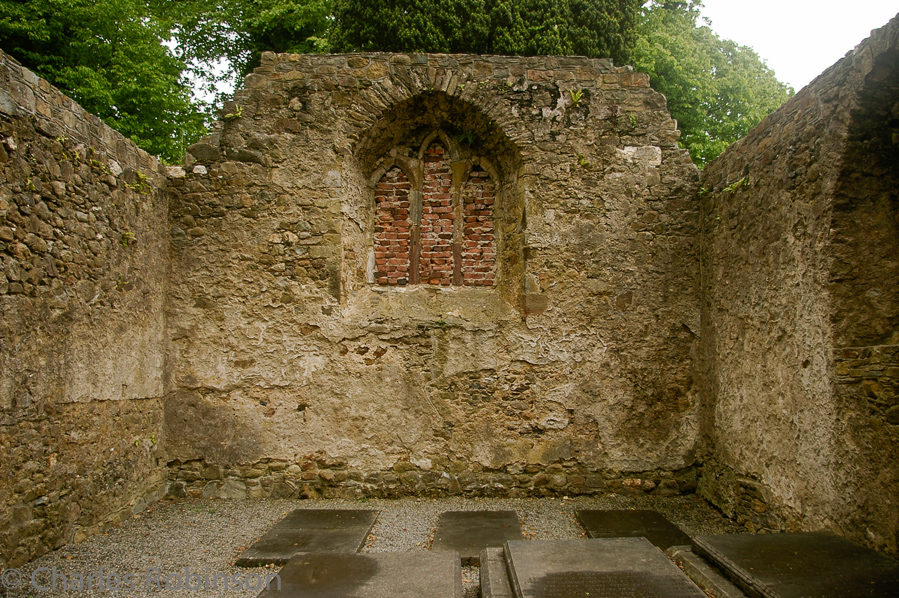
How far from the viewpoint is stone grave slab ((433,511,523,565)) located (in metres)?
3.81

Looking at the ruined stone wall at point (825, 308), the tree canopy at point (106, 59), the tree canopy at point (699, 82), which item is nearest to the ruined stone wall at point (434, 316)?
the ruined stone wall at point (825, 308)

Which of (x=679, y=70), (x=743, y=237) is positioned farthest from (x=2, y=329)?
(x=679, y=70)

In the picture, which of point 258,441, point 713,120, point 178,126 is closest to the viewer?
point 258,441

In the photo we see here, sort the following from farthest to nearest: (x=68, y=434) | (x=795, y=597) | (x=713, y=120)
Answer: (x=713, y=120)
(x=68, y=434)
(x=795, y=597)

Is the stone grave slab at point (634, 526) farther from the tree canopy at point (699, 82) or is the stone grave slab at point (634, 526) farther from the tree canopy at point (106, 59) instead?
the tree canopy at point (106, 59)

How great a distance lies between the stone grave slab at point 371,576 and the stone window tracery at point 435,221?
3118mm

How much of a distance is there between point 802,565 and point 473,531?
2.20 metres

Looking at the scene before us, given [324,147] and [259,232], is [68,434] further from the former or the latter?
[324,147]

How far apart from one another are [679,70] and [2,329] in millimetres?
12794

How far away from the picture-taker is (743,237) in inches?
172

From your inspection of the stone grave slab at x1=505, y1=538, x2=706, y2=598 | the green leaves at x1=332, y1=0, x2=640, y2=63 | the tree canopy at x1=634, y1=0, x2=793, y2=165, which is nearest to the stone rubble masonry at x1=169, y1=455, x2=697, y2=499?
the stone grave slab at x1=505, y1=538, x2=706, y2=598

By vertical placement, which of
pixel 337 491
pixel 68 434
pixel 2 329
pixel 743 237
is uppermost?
pixel 743 237

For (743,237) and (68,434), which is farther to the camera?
(743,237)

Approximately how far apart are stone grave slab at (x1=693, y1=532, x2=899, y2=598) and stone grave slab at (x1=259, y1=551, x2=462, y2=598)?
1.51 metres
